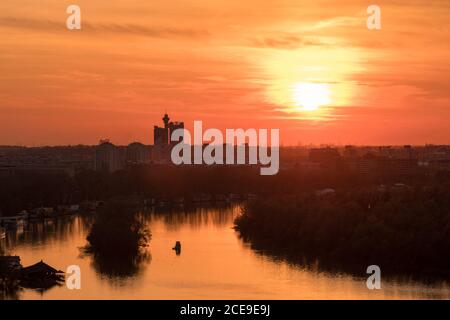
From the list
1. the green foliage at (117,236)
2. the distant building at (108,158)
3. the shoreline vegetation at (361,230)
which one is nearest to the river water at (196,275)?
the green foliage at (117,236)

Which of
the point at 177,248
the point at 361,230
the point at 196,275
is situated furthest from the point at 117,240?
the point at 361,230

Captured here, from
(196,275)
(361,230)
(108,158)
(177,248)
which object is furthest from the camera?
(108,158)

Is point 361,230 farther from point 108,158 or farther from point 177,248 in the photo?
point 108,158

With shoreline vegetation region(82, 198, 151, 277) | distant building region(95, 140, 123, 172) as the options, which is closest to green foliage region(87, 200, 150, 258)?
shoreline vegetation region(82, 198, 151, 277)

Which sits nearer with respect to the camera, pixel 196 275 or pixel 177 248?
pixel 196 275
